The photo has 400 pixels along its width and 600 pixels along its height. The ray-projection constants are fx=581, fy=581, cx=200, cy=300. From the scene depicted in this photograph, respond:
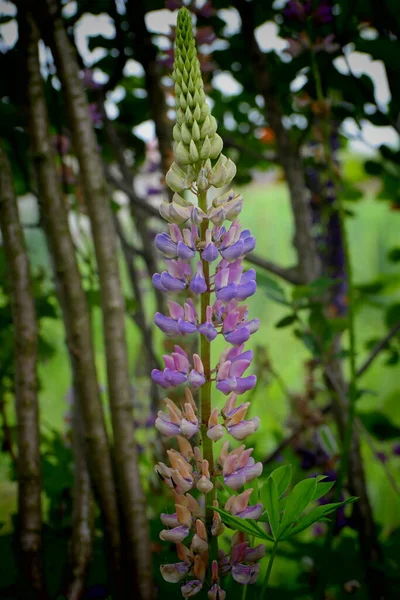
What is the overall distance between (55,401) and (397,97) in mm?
2189

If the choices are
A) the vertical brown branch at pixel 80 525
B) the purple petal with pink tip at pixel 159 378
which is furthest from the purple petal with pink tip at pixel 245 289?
the vertical brown branch at pixel 80 525

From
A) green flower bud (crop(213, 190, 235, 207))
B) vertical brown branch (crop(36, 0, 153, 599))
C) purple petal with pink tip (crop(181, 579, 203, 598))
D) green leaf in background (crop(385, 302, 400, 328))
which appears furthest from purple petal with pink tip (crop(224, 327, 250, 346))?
green leaf in background (crop(385, 302, 400, 328))

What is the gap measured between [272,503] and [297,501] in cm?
2

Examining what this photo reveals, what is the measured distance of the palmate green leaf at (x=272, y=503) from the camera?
1.67 feet

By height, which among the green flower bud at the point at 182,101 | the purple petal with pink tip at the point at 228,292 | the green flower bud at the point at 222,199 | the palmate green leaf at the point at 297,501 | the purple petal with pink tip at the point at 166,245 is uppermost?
the green flower bud at the point at 182,101

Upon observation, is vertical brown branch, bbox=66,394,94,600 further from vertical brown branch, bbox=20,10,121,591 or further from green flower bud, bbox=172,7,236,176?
green flower bud, bbox=172,7,236,176

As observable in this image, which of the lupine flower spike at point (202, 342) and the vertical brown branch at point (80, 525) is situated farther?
the vertical brown branch at point (80, 525)

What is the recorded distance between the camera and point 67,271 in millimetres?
908

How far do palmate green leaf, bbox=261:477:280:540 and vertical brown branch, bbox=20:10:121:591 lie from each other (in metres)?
0.42

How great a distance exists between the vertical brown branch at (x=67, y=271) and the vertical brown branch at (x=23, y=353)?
0.05m

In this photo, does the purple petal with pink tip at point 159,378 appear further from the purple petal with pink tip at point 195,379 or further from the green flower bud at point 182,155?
the green flower bud at point 182,155

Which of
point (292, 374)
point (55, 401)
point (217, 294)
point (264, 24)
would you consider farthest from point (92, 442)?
point (292, 374)

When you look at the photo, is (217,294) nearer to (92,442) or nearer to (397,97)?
(92,442)

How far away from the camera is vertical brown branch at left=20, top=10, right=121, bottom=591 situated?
886mm
